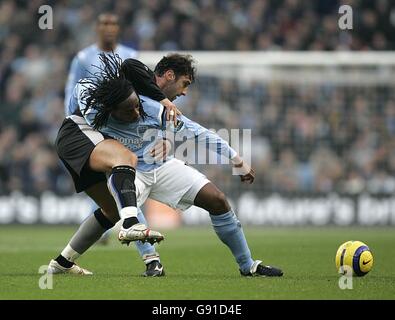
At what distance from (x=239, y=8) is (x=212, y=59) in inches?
141

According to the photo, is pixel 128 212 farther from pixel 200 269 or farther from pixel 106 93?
pixel 200 269

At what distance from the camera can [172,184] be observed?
7699mm

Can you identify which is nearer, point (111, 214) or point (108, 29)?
point (111, 214)

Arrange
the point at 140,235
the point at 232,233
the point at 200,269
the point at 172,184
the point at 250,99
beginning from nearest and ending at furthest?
the point at 140,235
the point at 232,233
the point at 172,184
the point at 200,269
the point at 250,99

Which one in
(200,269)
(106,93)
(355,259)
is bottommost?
(200,269)

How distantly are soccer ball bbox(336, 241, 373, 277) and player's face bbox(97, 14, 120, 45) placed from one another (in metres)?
4.23

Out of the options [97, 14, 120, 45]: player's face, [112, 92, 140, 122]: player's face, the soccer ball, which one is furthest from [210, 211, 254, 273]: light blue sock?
[97, 14, 120, 45]: player's face

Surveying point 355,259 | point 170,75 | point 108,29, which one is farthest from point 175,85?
point 108,29

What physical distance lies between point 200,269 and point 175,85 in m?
1.73

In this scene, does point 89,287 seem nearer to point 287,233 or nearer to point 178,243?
point 178,243

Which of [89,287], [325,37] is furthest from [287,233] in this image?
[89,287]

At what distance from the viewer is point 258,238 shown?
13.5m

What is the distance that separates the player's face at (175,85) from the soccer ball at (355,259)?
1.89 metres
